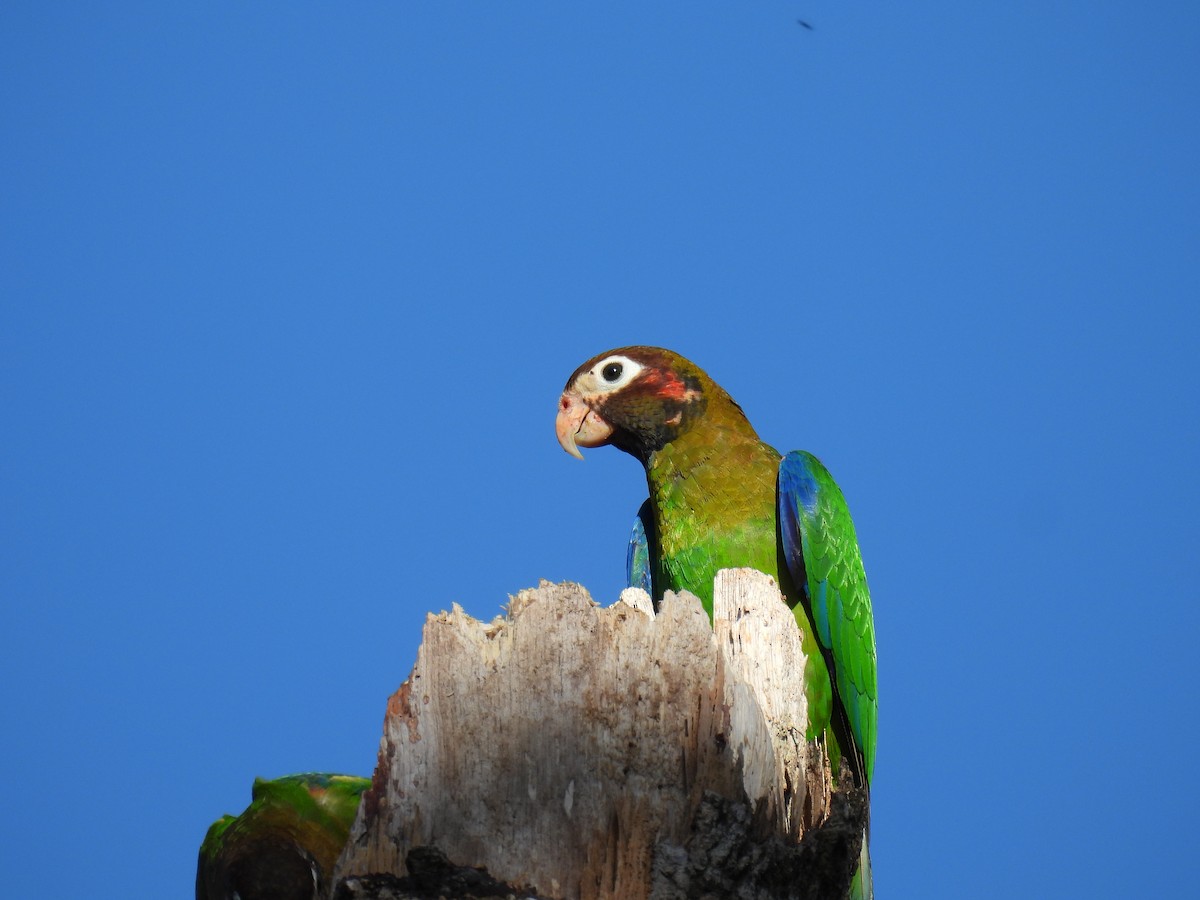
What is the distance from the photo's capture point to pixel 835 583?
5.83 metres

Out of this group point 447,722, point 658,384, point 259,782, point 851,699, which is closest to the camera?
point 447,722

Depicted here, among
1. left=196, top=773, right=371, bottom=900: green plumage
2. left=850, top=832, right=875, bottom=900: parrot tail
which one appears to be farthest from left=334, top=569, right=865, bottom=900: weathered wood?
left=850, top=832, right=875, bottom=900: parrot tail

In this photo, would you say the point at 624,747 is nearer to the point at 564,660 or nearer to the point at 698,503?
the point at 564,660

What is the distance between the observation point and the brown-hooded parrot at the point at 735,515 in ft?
19.1

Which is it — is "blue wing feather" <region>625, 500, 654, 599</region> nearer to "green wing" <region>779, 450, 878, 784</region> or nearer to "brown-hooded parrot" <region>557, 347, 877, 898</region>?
"brown-hooded parrot" <region>557, 347, 877, 898</region>

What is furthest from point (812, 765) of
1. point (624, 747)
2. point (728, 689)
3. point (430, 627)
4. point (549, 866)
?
point (430, 627)

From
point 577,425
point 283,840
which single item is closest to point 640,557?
point 577,425

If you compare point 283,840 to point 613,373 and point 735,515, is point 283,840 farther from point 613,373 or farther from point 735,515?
point 613,373

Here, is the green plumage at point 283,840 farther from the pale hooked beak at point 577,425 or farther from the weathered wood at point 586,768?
the pale hooked beak at point 577,425

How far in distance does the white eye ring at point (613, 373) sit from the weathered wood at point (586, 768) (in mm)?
2838

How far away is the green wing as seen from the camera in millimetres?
5805

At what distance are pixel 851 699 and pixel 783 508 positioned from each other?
3.50ft

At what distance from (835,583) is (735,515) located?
66 centimetres

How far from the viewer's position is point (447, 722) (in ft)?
11.8
